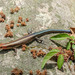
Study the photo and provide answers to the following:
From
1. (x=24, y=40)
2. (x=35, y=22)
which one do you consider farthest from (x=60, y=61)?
(x=35, y=22)

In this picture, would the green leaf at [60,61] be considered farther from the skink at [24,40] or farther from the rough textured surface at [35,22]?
the skink at [24,40]

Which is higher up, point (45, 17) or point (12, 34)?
point (45, 17)

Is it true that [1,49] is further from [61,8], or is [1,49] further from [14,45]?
[61,8]

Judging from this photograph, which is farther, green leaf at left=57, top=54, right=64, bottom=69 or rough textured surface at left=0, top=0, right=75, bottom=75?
rough textured surface at left=0, top=0, right=75, bottom=75

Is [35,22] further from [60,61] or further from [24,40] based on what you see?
[60,61]

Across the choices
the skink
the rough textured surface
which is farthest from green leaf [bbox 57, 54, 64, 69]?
the skink

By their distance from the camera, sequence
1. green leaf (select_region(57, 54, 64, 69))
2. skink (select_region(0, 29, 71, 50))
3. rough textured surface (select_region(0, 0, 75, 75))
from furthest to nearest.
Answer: skink (select_region(0, 29, 71, 50))
rough textured surface (select_region(0, 0, 75, 75))
green leaf (select_region(57, 54, 64, 69))

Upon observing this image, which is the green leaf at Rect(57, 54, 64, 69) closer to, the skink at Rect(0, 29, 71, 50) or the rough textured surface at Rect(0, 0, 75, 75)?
the rough textured surface at Rect(0, 0, 75, 75)

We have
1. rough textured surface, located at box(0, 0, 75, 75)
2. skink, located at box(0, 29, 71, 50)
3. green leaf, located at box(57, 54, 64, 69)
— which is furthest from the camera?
skink, located at box(0, 29, 71, 50)

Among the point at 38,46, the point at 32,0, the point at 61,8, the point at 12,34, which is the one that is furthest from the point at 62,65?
the point at 32,0

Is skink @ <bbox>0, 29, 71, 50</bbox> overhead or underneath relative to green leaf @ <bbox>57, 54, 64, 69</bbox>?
overhead
